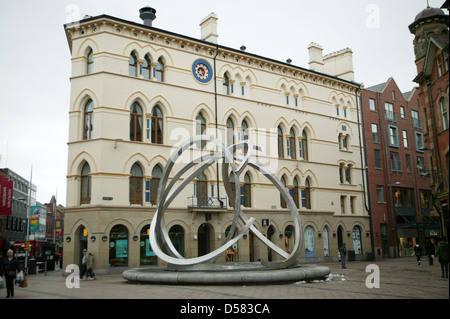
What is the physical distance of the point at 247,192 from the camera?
113 ft

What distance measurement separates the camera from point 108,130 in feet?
93.7

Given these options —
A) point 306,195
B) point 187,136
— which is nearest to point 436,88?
point 306,195

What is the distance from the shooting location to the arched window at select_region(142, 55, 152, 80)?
31016 millimetres

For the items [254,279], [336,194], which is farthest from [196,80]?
[254,279]

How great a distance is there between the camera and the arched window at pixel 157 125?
30.8 meters

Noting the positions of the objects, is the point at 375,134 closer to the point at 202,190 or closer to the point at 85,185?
the point at 202,190

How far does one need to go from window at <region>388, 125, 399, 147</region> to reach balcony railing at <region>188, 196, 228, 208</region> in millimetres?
22806

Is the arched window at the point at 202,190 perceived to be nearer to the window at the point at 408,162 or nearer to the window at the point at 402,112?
the window at the point at 408,162

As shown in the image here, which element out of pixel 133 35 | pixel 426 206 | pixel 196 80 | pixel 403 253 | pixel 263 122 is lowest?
pixel 403 253

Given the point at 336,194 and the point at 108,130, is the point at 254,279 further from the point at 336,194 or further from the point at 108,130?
the point at 336,194

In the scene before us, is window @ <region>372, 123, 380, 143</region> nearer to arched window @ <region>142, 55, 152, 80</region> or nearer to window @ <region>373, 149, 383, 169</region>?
window @ <region>373, 149, 383, 169</region>

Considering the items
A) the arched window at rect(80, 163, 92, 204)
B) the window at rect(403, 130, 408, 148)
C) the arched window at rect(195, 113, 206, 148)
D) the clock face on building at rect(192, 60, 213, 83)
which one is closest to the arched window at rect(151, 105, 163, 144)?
the arched window at rect(195, 113, 206, 148)

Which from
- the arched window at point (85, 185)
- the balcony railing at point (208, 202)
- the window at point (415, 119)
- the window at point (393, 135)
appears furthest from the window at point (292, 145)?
the window at point (415, 119)
